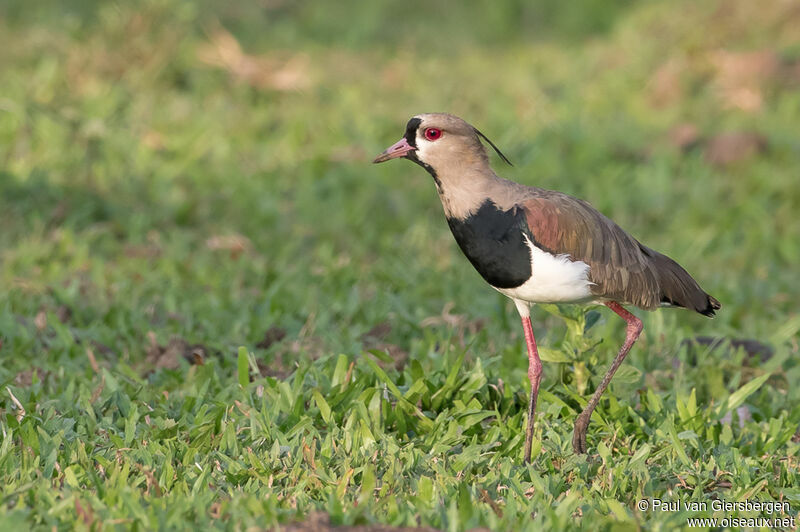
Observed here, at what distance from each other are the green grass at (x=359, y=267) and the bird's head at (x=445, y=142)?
2.52 ft

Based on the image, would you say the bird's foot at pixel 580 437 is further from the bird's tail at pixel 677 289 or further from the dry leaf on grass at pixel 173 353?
the dry leaf on grass at pixel 173 353

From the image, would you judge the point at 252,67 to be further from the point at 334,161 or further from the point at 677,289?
the point at 677,289

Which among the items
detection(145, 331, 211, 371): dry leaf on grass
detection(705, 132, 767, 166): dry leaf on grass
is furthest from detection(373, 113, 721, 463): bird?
detection(705, 132, 767, 166): dry leaf on grass

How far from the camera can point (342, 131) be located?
28.3 ft

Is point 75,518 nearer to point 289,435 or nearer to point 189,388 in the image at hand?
point 289,435

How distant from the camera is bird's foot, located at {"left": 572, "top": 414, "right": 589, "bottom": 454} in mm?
4191

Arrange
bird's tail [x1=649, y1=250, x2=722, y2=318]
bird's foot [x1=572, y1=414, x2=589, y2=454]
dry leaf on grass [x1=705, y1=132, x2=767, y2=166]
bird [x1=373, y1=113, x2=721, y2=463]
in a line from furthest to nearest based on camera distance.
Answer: dry leaf on grass [x1=705, y1=132, x2=767, y2=166] → bird's tail [x1=649, y1=250, x2=722, y2=318] → bird's foot [x1=572, y1=414, x2=589, y2=454] → bird [x1=373, y1=113, x2=721, y2=463]

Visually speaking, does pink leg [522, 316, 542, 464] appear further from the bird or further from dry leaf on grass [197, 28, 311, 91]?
dry leaf on grass [197, 28, 311, 91]

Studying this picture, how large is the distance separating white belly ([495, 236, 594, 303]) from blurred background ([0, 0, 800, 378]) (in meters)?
1.02

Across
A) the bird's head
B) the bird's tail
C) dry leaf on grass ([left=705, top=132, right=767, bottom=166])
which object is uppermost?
the bird's head

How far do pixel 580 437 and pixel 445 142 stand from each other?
123cm

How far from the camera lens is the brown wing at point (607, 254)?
4031 mm

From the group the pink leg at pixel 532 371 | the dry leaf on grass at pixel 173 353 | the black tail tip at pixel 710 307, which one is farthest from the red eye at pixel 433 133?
the dry leaf on grass at pixel 173 353

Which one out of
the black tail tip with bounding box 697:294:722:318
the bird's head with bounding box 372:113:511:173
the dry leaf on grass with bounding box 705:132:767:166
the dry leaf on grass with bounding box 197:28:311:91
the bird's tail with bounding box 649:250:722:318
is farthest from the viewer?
the dry leaf on grass with bounding box 197:28:311:91
